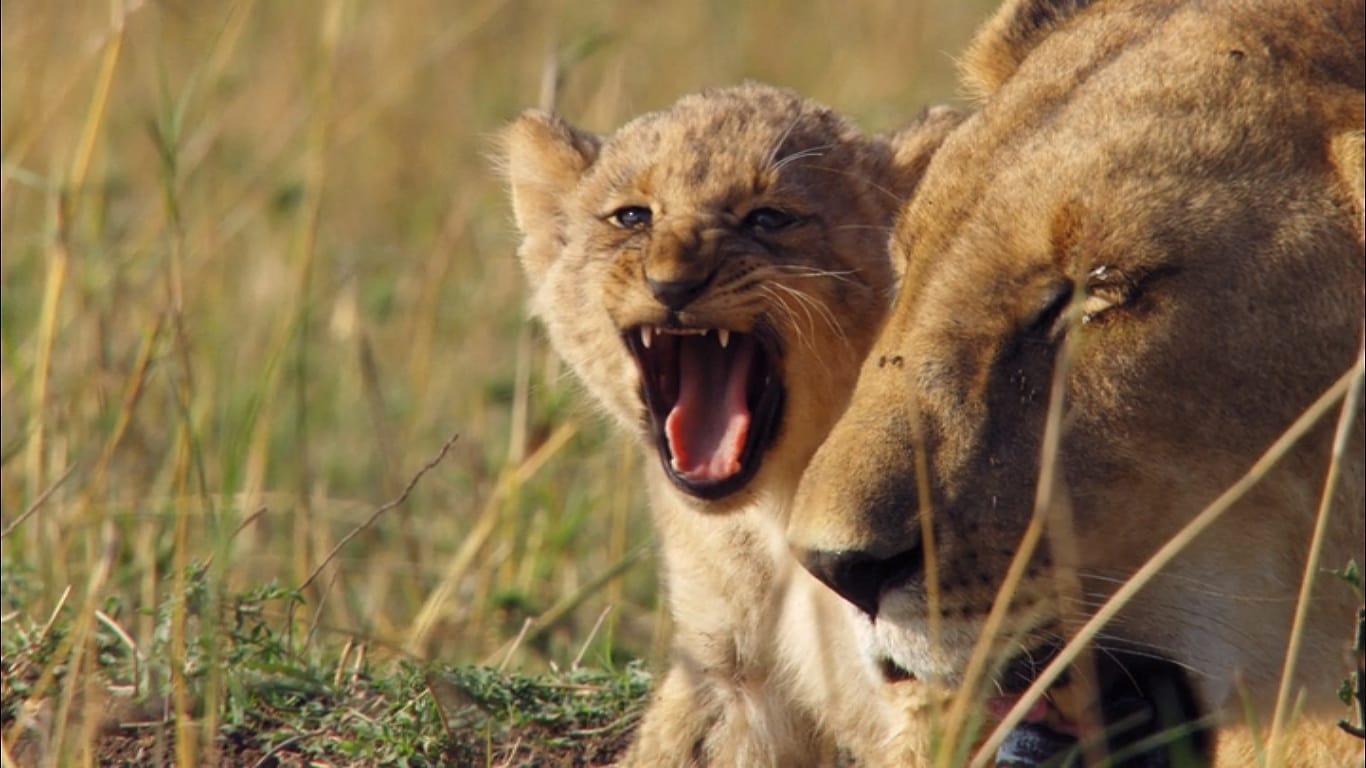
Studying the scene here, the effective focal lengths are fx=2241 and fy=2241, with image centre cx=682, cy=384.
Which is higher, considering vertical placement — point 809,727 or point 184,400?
point 184,400

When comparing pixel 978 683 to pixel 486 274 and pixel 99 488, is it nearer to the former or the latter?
pixel 99 488

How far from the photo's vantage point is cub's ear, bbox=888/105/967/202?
404 centimetres

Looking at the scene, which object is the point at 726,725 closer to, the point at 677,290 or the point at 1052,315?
the point at 677,290

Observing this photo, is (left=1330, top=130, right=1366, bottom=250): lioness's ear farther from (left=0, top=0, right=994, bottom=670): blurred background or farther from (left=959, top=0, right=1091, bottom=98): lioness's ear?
(left=0, top=0, right=994, bottom=670): blurred background

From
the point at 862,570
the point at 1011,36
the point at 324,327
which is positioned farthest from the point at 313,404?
the point at 862,570

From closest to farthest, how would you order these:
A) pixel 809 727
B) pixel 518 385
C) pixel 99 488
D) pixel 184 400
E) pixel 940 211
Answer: pixel 940 211 < pixel 809 727 < pixel 184 400 < pixel 99 488 < pixel 518 385

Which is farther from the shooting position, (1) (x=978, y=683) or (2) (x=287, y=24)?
(2) (x=287, y=24)

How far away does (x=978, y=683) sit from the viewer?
2.89 m

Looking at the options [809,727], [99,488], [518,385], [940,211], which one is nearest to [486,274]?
[518,385]

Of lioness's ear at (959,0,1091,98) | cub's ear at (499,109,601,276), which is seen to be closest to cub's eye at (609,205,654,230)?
cub's ear at (499,109,601,276)

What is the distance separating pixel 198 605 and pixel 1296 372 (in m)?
1.85

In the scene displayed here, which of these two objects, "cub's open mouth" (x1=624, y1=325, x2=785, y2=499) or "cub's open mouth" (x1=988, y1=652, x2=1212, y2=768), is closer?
"cub's open mouth" (x1=988, y1=652, x2=1212, y2=768)

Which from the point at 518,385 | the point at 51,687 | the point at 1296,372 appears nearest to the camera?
the point at 1296,372

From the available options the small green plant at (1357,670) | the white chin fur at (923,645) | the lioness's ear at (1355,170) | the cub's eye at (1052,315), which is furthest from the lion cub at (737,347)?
the lioness's ear at (1355,170)
